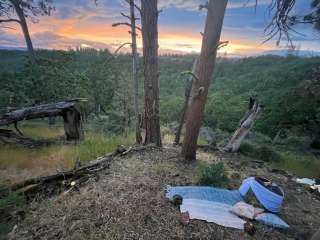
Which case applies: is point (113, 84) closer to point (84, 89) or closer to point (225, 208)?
point (84, 89)

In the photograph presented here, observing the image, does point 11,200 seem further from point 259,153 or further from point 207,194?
point 259,153

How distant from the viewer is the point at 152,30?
5223 mm

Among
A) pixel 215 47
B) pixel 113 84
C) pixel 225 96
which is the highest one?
pixel 215 47

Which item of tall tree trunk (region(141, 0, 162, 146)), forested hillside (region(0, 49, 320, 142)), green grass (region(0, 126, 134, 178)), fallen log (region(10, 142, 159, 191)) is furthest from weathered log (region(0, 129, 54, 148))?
tall tree trunk (region(141, 0, 162, 146))

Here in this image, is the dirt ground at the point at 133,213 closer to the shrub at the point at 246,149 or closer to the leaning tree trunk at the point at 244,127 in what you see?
the leaning tree trunk at the point at 244,127

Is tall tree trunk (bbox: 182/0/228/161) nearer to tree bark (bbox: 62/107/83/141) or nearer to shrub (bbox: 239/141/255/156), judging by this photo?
shrub (bbox: 239/141/255/156)

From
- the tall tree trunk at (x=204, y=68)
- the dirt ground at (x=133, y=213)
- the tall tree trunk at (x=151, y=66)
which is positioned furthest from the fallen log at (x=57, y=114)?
the tall tree trunk at (x=204, y=68)

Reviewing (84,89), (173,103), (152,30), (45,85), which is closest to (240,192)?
(152,30)

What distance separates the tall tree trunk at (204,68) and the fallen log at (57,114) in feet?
10.0

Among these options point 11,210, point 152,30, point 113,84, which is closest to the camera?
point 11,210

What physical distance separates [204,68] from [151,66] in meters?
1.43

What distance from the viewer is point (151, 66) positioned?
17.6 feet

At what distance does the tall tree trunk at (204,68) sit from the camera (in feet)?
13.7

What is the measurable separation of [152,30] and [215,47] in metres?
1.61
